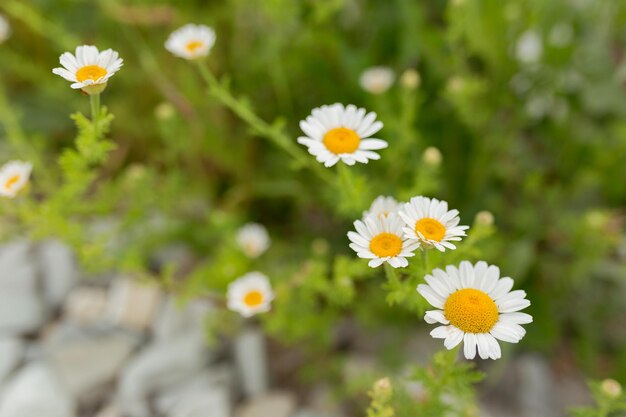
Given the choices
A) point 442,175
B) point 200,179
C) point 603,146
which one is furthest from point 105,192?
point 603,146

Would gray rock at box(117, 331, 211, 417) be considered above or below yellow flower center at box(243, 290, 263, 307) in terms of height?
below

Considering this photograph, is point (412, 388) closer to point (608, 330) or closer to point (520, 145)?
point (608, 330)

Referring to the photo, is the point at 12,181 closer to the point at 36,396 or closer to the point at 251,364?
the point at 36,396


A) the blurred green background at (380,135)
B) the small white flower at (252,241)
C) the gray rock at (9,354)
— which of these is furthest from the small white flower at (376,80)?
the gray rock at (9,354)

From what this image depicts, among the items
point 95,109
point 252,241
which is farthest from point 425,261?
point 252,241

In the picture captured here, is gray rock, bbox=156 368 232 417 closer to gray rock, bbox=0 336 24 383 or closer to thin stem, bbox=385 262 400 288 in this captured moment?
gray rock, bbox=0 336 24 383

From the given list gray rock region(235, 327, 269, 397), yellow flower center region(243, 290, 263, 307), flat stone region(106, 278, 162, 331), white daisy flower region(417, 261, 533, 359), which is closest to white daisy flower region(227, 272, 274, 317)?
yellow flower center region(243, 290, 263, 307)

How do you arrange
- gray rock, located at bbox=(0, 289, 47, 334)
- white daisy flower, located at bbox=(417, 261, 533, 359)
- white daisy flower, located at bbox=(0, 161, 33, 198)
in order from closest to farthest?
white daisy flower, located at bbox=(417, 261, 533, 359), white daisy flower, located at bbox=(0, 161, 33, 198), gray rock, located at bbox=(0, 289, 47, 334)
